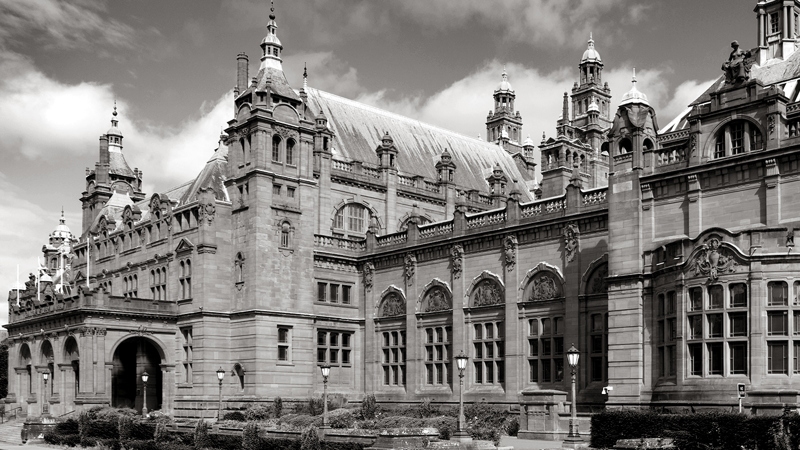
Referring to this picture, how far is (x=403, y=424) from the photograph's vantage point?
39.5 meters

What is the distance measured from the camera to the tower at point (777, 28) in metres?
48.5

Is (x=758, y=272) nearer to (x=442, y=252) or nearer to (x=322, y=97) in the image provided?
(x=442, y=252)

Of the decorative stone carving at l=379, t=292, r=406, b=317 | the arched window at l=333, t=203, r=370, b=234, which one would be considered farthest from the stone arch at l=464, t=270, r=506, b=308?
the arched window at l=333, t=203, r=370, b=234

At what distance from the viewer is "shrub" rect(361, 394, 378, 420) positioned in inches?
1920

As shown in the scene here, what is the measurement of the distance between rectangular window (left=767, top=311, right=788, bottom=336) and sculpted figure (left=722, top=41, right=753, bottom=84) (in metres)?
10.0

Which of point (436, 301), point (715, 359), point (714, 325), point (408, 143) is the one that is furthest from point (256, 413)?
point (408, 143)

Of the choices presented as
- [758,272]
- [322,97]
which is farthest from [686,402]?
[322,97]

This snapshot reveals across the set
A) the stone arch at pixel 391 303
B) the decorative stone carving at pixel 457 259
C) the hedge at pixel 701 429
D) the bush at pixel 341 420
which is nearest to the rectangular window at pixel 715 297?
the hedge at pixel 701 429

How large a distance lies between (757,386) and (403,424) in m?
15.1

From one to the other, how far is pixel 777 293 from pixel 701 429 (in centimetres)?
655

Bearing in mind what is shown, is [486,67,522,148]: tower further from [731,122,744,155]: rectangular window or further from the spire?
[731,122,744,155]: rectangular window

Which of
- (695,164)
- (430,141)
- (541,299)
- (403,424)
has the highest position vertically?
(430,141)

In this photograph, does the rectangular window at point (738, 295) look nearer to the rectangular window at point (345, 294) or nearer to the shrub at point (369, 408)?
the shrub at point (369, 408)

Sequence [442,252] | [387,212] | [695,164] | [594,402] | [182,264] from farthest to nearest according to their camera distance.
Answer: [387,212] → [182,264] → [442,252] → [594,402] → [695,164]
